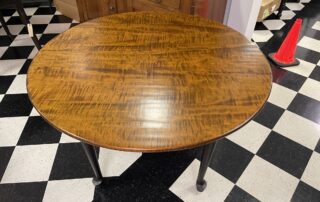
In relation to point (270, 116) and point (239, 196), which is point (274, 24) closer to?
point (270, 116)

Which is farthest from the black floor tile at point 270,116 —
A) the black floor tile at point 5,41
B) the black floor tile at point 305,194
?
the black floor tile at point 5,41

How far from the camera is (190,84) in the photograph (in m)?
1.01

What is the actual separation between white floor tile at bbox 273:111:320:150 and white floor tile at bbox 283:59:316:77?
60 centimetres

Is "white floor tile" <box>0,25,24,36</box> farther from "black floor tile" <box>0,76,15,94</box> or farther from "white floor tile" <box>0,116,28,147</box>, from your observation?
"white floor tile" <box>0,116,28,147</box>

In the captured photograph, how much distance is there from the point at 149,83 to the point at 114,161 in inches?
30.7

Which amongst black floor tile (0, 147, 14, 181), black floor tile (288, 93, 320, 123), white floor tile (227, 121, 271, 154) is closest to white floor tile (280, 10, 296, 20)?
black floor tile (288, 93, 320, 123)

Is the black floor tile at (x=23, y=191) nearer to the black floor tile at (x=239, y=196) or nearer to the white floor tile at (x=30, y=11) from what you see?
the black floor tile at (x=239, y=196)

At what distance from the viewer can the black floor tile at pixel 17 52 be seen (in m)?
2.47

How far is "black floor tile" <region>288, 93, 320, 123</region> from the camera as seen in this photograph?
189 cm

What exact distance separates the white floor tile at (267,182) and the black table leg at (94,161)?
84 cm

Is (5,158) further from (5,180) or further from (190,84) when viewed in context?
(190,84)

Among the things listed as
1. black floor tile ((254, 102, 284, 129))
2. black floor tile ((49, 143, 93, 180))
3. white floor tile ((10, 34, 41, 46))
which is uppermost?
white floor tile ((10, 34, 41, 46))

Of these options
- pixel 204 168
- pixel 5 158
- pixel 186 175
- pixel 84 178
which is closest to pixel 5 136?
pixel 5 158

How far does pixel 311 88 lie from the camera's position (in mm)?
2125
